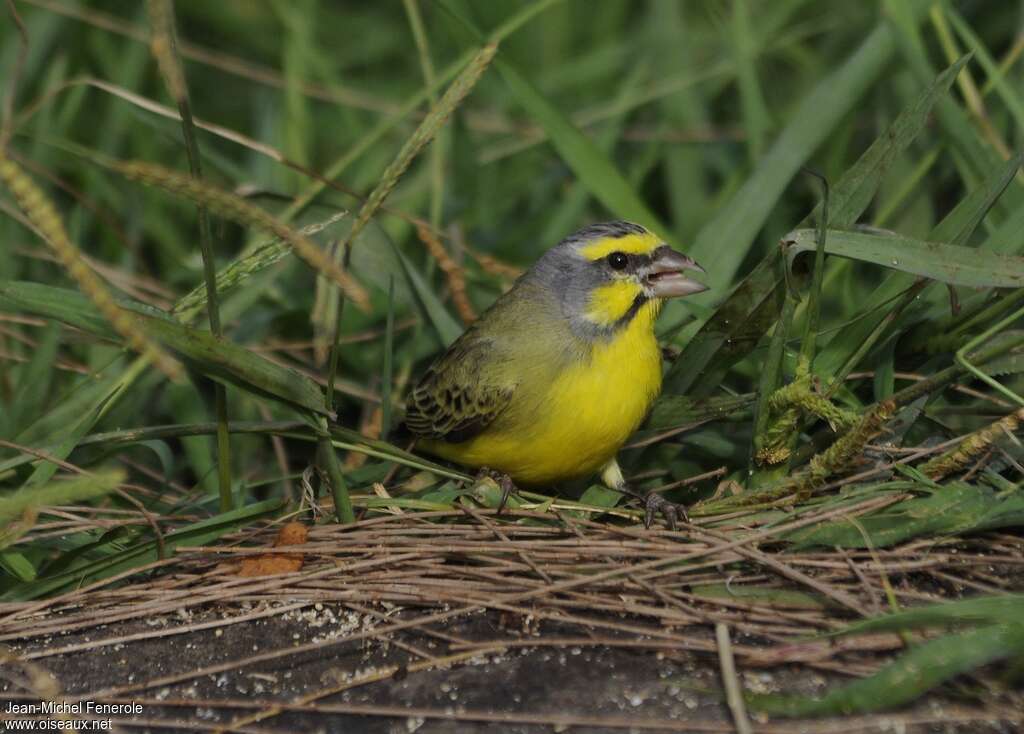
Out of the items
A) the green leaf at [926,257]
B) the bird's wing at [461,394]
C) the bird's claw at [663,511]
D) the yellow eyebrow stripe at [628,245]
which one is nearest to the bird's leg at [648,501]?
the bird's claw at [663,511]

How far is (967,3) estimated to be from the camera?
18.2 feet


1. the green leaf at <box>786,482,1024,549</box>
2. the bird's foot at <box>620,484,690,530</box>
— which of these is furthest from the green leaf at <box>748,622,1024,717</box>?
the bird's foot at <box>620,484,690,530</box>

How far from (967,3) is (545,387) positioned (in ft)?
10.1

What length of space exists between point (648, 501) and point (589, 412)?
35cm

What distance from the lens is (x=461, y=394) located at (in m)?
4.24

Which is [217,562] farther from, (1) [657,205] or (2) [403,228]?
(1) [657,205]

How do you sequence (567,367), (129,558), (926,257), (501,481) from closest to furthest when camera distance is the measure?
1. (926,257)
2. (129,558)
3. (567,367)
4. (501,481)

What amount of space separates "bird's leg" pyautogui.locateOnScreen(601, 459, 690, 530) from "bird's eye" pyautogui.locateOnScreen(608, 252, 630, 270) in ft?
2.27

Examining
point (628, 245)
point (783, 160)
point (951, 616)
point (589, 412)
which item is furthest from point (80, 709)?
point (783, 160)

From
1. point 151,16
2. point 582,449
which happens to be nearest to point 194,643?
point 582,449

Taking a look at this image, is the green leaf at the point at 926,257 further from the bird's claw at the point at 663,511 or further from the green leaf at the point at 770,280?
the bird's claw at the point at 663,511

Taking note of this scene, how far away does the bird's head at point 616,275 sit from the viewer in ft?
13.5

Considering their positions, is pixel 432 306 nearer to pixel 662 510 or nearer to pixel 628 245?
pixel 628 245

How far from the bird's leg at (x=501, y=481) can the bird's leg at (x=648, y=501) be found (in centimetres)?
35
